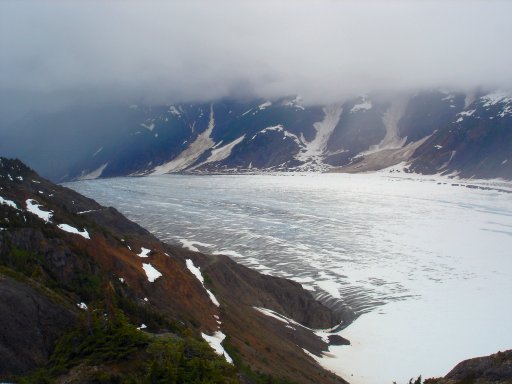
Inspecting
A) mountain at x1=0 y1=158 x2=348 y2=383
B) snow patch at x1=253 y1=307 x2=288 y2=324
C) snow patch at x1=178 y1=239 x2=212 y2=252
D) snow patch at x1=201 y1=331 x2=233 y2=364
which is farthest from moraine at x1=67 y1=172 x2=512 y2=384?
snow patch at x1=201 y1=331 x2=233 y2=364

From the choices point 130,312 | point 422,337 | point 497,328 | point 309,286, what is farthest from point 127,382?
point 309,286

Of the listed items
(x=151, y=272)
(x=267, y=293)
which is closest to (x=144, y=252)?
(x=151, y=272)

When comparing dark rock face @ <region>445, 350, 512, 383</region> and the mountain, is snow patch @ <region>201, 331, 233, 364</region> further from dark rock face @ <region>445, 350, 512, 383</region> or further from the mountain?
dark rock face @ <region>445, 350, 512, 383</region>

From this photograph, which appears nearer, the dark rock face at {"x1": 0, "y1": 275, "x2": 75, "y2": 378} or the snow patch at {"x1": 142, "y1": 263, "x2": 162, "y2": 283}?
the dark rock face at {"x1": 0, "y1": 275, "x2": 75, "y2": 378}

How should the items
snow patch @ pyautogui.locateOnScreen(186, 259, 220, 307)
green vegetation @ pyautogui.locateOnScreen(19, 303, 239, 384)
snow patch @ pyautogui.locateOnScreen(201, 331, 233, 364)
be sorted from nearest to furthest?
green vegetation @ pyautogui.locateOnScreen(19, 303, 239, 384)
snow patch @ pyautogui.locateOnScreen(201, 331, 233, 364)
snow patch @ pyautogui.locateOnScreen(186, 259, 220, 307)

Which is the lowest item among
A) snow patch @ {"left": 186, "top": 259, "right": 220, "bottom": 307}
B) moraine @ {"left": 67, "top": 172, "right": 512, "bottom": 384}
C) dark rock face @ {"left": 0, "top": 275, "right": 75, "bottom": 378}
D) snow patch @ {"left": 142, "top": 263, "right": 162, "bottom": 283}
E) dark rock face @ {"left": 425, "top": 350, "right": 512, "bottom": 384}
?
moraine @ {"left": 67, "top": 172, "right": 512, "bottom": 384}

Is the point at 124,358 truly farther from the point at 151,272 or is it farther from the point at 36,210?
the point at 36,210

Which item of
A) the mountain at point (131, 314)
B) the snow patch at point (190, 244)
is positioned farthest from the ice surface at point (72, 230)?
the snow patch at point (190, 244)

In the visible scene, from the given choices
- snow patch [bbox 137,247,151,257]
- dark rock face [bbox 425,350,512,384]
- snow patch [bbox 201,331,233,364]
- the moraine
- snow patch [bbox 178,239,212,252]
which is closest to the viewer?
dark rock face [bbox 425,350,512,384]
